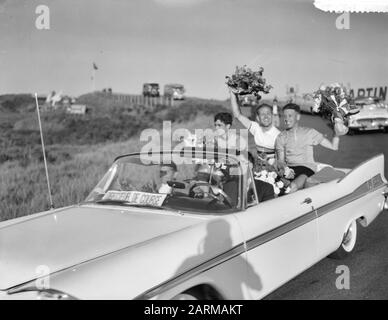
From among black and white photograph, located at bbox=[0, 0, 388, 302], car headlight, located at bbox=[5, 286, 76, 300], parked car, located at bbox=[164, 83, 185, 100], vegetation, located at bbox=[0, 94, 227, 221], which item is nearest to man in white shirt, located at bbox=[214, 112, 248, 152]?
black and white photograph, located at bbox=[0, 0, 388, 302]

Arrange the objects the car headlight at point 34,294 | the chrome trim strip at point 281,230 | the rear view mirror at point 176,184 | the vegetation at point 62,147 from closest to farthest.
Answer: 1. the car headlight at point 34,294
2. the chrome trim strip at point 281,230
3. the rear view mirror at point 176,184
4. the vegetation at point 62,147

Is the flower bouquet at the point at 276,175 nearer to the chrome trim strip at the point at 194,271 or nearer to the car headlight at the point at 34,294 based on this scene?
the chrome trim strip at the point at 194,271

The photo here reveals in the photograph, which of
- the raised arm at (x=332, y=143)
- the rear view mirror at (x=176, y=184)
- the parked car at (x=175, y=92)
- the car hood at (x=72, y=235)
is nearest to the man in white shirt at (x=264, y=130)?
the raised arm at (x=332, y=143)

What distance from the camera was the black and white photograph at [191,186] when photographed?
8.61ft

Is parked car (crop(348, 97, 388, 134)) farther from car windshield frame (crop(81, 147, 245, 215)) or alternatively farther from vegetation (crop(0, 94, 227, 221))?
car windshield frame (crop(81, 147, 245, 215))

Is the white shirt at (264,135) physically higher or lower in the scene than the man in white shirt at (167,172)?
higher

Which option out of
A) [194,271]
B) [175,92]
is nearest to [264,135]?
[194,271]

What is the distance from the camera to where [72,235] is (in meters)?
2.97

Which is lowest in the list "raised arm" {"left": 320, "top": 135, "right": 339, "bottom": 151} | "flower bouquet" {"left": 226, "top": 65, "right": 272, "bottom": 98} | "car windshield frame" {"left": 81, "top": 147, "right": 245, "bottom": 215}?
"car windshield frame" {"left": 81, "top": 147, "right": 245, "bottom": 215}

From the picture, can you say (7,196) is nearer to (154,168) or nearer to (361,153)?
(154,168)

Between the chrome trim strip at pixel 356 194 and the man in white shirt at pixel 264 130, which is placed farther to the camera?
the man in white shirt at pixel 264 130

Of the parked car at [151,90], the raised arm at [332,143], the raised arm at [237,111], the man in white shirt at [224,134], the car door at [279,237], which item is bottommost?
the car door at [279,237]

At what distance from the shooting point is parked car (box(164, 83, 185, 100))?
563 inches

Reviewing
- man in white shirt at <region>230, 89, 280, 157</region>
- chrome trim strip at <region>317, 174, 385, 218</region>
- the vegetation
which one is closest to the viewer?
chrome trim strip at <region>317, 174, 385, 218</region>
